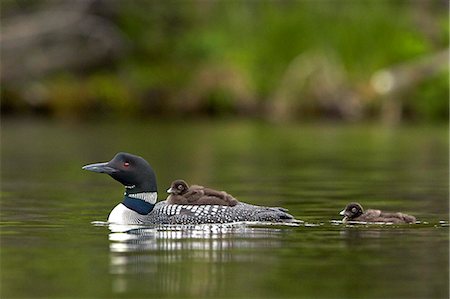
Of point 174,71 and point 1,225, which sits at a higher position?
point 174,71

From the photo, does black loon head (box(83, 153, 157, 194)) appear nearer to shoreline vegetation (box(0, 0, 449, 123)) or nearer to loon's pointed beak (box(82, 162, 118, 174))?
loon's pointed beak (box(82, 162, 118, 174))

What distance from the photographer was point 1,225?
13.9 m

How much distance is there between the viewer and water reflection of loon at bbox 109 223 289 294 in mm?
10016

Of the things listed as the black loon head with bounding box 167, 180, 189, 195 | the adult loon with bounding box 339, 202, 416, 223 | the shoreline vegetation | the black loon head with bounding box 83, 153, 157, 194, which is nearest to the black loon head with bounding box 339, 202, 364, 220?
the adult loon with bounding box 339, 202, 416, 223

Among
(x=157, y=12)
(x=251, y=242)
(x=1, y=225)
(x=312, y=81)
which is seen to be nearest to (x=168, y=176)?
(x=1, y=225)

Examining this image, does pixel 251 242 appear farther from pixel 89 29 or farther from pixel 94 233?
pixel 89 29

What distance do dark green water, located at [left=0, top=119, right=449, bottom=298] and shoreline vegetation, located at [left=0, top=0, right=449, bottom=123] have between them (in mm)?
19538

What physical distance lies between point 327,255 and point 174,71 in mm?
42609

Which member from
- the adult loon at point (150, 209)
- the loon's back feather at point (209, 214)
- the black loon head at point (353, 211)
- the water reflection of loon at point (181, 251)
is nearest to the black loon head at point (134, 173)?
the adult loon at point (150, 209)

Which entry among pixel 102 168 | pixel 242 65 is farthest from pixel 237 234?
pixel 242 65

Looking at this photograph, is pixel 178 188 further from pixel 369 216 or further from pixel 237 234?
pixel 369 216

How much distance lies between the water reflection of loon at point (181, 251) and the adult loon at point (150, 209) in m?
0.09

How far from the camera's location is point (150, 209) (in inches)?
537

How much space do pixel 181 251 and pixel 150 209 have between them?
208cm
